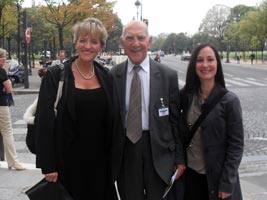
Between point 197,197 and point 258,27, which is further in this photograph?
point 258,27

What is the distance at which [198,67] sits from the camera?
3.29m

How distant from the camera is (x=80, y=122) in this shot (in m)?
3.20

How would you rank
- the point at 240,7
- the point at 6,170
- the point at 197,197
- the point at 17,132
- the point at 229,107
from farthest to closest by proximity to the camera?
1. the point at 240,7
2. the point at 17,132
3. the point at 6,170
4. the point at 197,197
5. the point at 229,107

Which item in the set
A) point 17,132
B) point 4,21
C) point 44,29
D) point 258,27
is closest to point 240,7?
point 258,27

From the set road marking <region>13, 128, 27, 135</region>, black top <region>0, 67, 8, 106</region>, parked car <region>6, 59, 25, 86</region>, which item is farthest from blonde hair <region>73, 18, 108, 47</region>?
parked car <region>6, 59, 25, 86</region>

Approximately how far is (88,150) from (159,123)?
602mm

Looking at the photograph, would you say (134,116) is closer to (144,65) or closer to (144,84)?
(144,84)

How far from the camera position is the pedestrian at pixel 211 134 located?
313 centimetres

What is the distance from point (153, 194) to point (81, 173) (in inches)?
23.8

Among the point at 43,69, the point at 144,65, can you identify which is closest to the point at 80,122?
the point at 144,65

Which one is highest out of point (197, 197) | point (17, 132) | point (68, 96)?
point (68, 96)

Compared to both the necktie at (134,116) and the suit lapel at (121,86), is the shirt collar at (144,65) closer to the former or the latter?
the suit lapel at (121,86)

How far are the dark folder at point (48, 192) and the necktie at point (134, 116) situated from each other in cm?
67

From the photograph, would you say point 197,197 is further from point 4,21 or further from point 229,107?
point 4,21
